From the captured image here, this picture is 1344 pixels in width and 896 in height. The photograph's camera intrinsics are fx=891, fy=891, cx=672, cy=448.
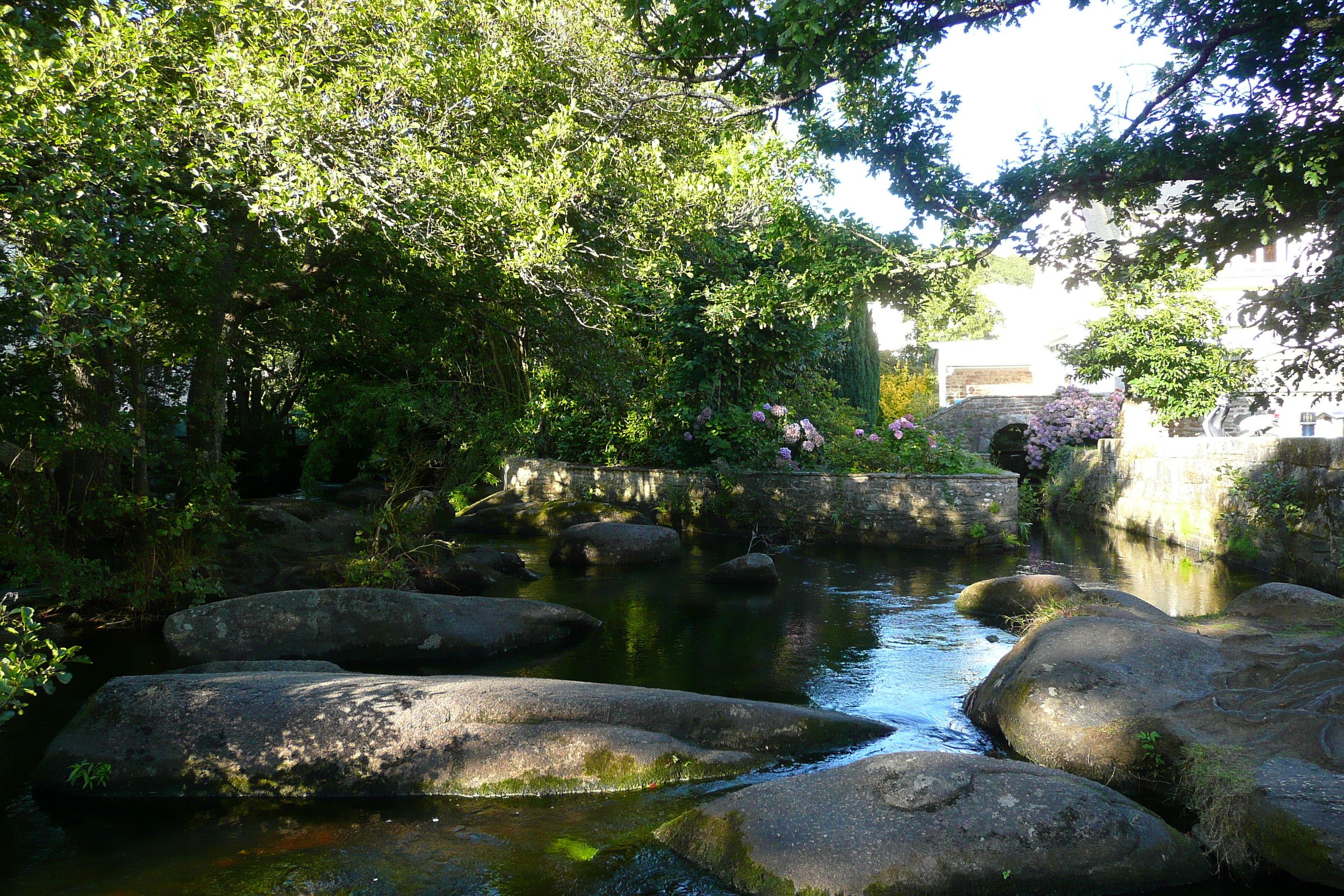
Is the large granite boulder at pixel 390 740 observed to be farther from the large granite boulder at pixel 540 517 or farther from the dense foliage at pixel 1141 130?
the large granite boulder at pixel 540 517

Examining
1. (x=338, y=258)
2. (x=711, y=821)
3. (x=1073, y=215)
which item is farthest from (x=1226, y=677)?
(x=338, y=258)

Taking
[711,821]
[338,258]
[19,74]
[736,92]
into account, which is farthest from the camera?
[338,258]

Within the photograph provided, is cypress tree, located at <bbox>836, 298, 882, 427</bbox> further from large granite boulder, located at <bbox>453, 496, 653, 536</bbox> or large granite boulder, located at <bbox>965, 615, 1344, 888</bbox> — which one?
large granite boulder, located at <bbox>965, 615, 1344, 888</bbox>

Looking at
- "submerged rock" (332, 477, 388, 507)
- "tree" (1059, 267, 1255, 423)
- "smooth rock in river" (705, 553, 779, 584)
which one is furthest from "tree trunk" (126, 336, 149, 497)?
"tree" (1059, 267, 1255, 423)

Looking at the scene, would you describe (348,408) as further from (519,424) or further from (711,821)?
(711,821)

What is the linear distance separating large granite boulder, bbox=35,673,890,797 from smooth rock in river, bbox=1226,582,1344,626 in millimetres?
3929

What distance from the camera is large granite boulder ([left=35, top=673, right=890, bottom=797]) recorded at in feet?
15.6

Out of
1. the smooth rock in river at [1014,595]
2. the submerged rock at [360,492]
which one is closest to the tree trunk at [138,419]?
the submerged rock at [360,492]

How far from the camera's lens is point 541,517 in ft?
50.7

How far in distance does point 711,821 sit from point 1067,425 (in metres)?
20.5

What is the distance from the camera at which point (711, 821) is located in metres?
3.98

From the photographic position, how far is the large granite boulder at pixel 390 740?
15.6 ft

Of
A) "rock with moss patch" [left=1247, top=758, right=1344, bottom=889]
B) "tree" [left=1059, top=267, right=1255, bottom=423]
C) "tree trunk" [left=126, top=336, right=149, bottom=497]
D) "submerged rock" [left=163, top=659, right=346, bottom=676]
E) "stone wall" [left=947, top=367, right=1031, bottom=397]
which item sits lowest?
"rock with moss patch" [left=1247, top=758, right=1344, bottom=889]

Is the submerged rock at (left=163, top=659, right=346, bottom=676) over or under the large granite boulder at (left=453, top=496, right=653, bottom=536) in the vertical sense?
under
